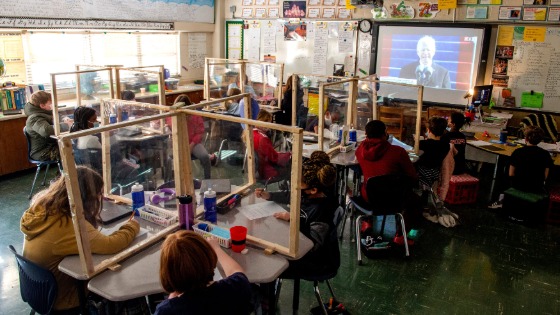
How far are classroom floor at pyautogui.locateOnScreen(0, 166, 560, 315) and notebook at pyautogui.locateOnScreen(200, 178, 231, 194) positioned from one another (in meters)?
0.88

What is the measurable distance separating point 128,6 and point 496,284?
636cm

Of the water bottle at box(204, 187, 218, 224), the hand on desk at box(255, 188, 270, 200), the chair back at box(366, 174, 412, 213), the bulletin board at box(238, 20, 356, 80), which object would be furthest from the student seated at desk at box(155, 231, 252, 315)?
the bulletin board at box(238, 20, 356, 80)

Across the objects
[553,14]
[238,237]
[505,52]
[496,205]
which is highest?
[553,14]

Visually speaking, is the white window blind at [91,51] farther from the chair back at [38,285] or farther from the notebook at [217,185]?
the chair back at [38,285]

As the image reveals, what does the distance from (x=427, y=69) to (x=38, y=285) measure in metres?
6.46

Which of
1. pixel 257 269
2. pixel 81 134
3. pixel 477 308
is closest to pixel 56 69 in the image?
pixel 81 134

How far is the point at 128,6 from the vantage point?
283 inches

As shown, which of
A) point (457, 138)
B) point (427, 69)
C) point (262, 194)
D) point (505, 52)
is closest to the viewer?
point (262, 194)

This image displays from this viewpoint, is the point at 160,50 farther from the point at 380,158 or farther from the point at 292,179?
the point at 292,179

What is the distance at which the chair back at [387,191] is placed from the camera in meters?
3.65

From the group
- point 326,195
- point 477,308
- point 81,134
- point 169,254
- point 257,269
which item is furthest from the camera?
point 477,308

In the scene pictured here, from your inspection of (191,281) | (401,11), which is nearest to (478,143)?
(401,11)

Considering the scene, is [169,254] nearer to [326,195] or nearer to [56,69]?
[326,195]

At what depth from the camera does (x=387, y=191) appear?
3.69 metres
